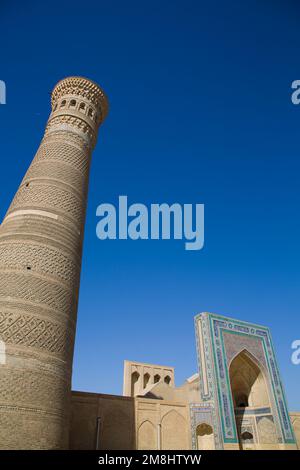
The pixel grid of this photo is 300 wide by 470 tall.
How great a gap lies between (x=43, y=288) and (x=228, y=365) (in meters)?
8.67

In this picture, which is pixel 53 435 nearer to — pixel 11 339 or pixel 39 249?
pixel 11 339

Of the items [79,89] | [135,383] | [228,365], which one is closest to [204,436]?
[228,365]

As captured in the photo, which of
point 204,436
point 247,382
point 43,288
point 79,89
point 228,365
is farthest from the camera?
point 247,382

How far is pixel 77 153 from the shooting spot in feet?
29.6

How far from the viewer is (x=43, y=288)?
20.8ft

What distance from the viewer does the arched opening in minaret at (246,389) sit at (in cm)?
1328

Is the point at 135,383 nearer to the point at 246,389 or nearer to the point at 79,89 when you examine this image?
the point at 246,389

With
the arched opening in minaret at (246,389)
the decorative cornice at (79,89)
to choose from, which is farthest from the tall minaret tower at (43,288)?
the arched opening in minaret at (246,389)

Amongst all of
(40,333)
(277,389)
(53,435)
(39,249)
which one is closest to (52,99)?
(39,249)

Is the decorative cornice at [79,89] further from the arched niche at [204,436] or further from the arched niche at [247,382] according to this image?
the arched niche at [204,436]

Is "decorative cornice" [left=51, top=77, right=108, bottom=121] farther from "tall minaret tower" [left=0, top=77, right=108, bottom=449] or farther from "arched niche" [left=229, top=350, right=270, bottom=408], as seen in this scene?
"arched niche" [left=229, top=350, right=270, bottom=408]

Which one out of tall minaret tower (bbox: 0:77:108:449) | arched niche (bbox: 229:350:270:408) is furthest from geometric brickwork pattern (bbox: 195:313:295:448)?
tall minaret tower (bbox: 0:77:108:449)

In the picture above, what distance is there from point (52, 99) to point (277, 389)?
13.2 m
